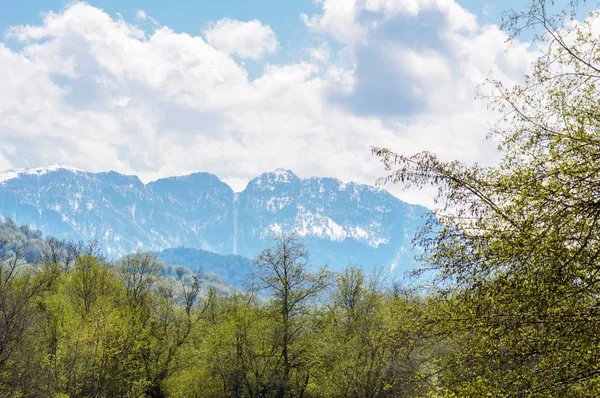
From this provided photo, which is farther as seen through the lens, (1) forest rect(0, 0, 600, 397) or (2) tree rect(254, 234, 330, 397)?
(2) tree rect(254, 234, 330, 397)

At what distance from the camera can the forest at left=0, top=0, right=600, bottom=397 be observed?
8703mm

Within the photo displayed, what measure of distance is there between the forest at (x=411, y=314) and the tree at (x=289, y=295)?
12cm

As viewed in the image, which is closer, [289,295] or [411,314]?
[411,314]

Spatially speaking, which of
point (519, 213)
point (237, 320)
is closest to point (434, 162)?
point (519, 213)

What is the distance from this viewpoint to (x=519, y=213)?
916cm

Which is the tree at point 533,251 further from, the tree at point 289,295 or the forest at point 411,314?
the tree at point 289,295

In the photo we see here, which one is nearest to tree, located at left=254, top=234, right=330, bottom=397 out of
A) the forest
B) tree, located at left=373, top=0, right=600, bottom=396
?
the forest

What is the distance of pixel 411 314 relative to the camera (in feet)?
43.2

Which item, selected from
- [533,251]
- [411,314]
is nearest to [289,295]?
→ [411,314]

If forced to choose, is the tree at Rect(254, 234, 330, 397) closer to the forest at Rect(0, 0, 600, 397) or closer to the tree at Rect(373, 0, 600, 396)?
the forest at Rect(0, 0, 600, 397)

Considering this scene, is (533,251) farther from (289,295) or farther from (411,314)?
(289,295)

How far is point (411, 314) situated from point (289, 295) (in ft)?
82.3

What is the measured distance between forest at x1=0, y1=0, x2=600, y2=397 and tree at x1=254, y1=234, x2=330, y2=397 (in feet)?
0.38

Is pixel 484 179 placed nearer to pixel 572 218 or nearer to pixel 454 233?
pixel 454 233
